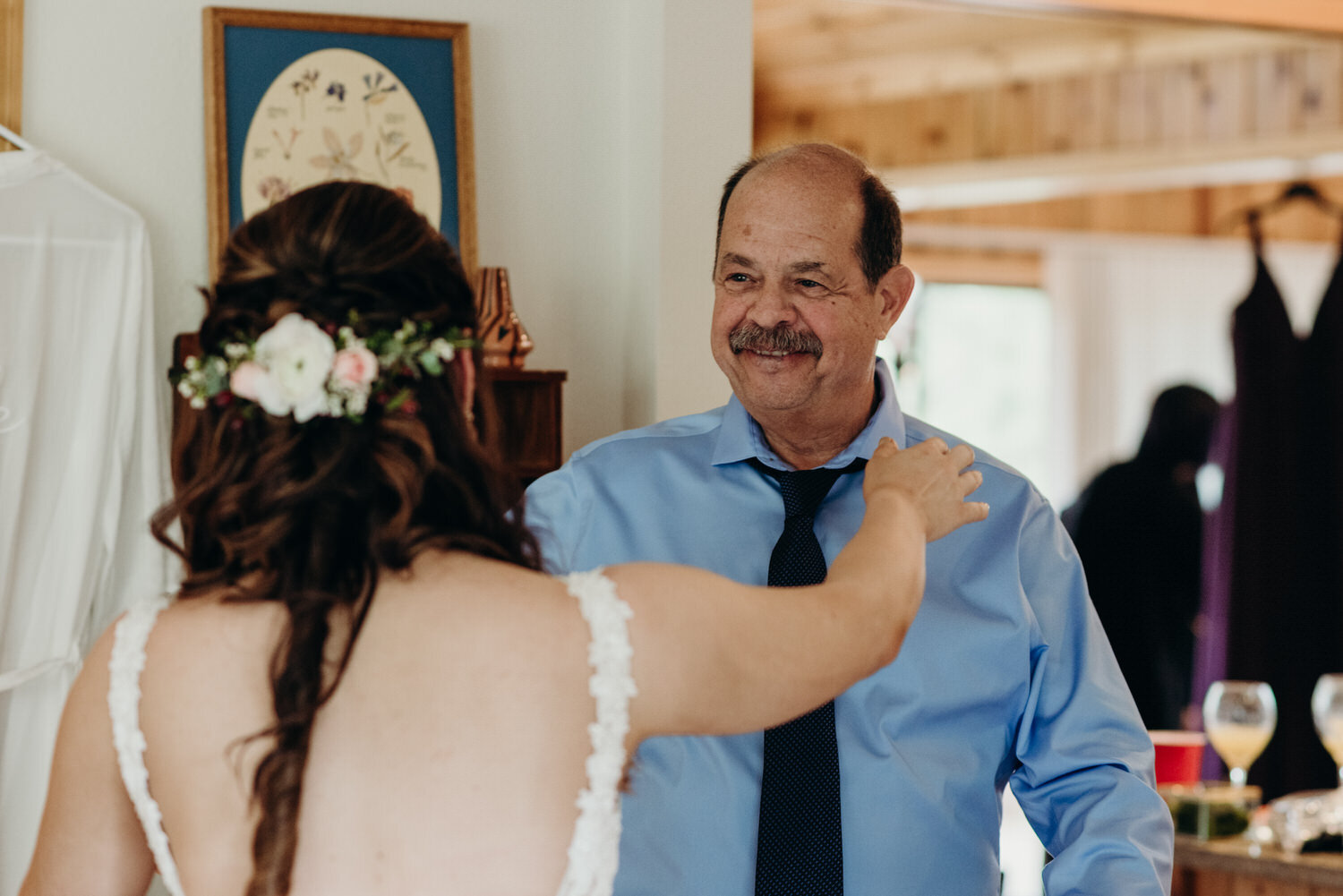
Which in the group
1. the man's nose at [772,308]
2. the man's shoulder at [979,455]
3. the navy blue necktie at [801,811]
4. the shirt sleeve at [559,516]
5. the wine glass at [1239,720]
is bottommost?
the wine glass at [1239,720]

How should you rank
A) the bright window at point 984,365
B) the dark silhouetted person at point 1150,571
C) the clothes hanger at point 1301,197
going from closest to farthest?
the clothes hanger at point 1301,197, the dark silhouetted person at point 1150,571, the bright window at point 984,365

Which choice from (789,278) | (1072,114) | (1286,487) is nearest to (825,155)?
(789,278)

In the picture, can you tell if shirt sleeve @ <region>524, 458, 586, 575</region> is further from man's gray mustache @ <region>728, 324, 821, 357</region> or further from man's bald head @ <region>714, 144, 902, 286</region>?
man's bald head @ <region>714, 144, 902, 286</region>

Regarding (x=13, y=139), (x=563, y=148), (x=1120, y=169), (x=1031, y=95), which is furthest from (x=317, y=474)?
(x=1031, y=95)

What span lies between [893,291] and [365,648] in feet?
3.70

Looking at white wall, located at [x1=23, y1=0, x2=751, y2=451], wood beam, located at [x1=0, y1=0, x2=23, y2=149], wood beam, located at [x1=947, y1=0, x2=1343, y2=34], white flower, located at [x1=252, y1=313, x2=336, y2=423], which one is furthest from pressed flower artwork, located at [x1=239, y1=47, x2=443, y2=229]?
wood beam, located at [x1=947, y1=0, x2=1343, y2=34]

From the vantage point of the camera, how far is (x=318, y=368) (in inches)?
39.6

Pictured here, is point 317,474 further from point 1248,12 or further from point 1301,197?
point 1301,197

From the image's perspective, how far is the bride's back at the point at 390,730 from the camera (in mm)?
1021

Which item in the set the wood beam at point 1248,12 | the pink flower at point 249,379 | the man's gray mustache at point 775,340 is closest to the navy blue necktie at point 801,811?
the man's gray mustache at point 775,340

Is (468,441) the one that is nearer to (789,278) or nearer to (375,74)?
(789,278)

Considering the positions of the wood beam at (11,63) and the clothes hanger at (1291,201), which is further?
the clothes hanger at (1291,201)

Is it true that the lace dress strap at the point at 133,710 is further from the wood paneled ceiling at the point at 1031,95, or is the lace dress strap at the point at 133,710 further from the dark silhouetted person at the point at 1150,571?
the dark silhouetted person at the point at 1150,571

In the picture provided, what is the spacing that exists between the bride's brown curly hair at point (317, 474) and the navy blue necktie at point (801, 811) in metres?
0.62
